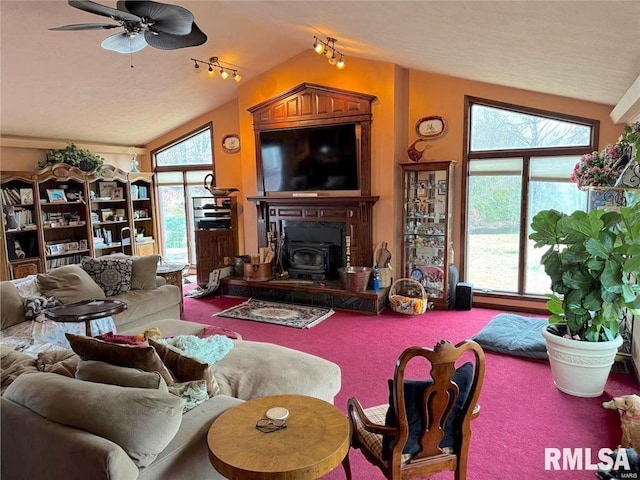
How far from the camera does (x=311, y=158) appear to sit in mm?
6039

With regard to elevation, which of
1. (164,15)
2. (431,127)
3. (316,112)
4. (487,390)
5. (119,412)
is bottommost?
(487,390)

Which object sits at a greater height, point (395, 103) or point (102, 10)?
point (102, 10)

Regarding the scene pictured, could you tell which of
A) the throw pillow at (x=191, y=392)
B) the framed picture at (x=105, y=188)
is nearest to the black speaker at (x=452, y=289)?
the throw pillow at (x=191, y=392)

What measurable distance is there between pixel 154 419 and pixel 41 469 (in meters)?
0.54

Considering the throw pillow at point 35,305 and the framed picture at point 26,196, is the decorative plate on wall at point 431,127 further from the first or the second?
the framed picture at point 26,196

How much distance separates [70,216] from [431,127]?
547cm

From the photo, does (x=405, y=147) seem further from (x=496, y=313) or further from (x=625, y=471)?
(x=625, y=471)

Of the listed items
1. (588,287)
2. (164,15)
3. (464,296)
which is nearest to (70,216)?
(164,15)

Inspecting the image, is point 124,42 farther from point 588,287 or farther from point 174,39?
point 588,287

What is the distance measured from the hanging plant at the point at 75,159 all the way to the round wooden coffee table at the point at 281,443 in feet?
19.3

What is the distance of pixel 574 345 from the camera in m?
3.17

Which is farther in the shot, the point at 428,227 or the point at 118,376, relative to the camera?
the point at 428,227

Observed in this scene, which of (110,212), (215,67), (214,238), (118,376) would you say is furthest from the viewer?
(110,212)

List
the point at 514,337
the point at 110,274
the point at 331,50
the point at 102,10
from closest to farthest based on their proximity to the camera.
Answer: the point at 102,10
the point at 514,337
the point at 110,274
the point at 331,50
